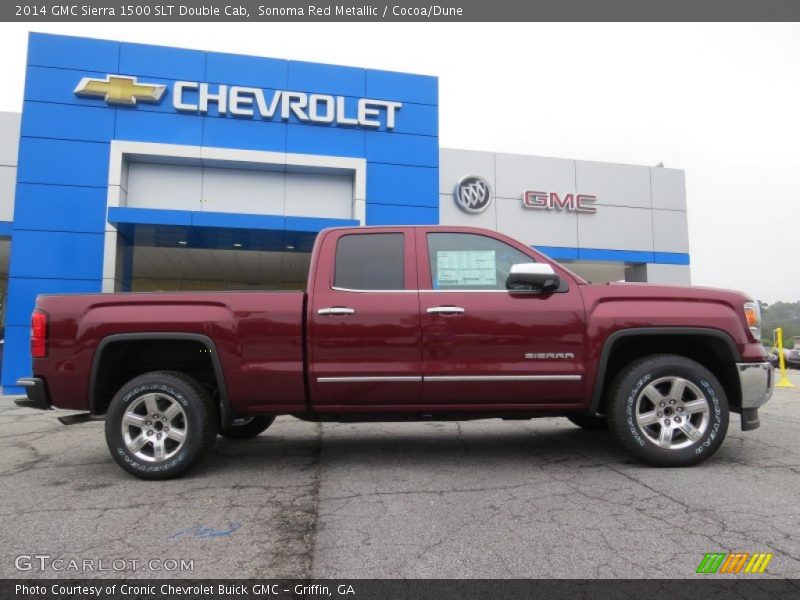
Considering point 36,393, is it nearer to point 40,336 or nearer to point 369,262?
point 40,336

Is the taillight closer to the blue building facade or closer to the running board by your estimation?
the running board

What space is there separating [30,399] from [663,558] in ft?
14.6

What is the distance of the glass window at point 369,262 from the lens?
421 cm

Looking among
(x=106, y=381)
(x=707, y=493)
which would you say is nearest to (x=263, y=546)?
(x=106, y=381)

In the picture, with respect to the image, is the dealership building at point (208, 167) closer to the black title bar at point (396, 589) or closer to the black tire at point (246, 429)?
the black tire at point (246, 429)

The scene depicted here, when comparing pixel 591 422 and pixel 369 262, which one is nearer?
pixel 369 262

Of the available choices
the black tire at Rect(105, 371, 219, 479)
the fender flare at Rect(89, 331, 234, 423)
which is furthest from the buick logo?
the black tire at Rect(105, 371, 219, 479)

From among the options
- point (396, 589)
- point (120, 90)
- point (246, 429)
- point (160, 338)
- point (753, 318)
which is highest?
point (120, 90)

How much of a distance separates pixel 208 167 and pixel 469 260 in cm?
1114

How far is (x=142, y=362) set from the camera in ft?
14.3

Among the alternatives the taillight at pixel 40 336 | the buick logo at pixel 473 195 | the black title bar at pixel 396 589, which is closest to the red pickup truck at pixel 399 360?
the taillight at pixel 40 336

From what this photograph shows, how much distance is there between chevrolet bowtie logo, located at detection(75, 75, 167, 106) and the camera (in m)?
12.7

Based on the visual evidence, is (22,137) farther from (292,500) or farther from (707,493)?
(707,493)

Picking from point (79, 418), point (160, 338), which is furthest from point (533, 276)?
point (79, 418)
